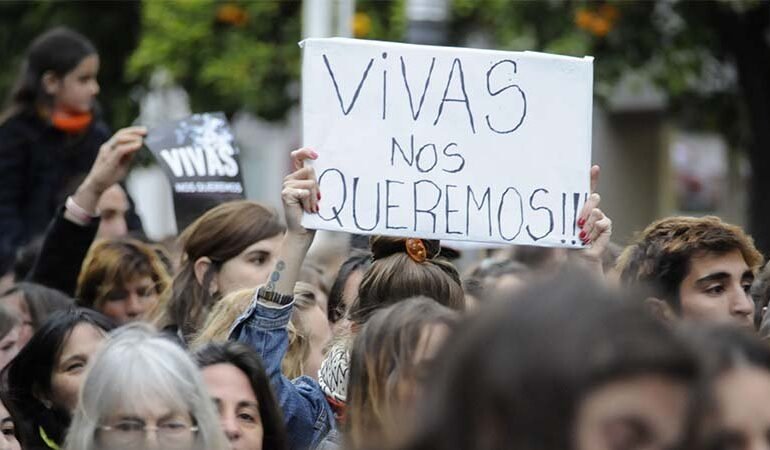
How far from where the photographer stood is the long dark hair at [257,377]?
4.00 meters

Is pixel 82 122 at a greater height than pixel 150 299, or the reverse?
pixel 82 122

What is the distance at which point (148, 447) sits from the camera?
10.6 ft

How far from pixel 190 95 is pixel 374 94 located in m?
10.1

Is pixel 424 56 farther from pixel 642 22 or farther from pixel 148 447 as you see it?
pixel 642 22

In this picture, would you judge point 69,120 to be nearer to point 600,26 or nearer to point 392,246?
point 392,246

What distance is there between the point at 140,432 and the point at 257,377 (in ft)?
2.16

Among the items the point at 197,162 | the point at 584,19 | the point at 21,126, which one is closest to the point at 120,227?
the point at 21,126

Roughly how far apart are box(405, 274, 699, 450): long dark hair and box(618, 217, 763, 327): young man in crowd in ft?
9.42

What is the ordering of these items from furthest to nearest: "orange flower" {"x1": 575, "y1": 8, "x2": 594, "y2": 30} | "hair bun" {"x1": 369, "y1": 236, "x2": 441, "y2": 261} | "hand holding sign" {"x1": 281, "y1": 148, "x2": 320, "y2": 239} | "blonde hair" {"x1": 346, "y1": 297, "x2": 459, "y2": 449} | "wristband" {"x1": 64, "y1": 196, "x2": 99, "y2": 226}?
"orange flower" {"x1": 575, "y1": 8, "x2": 594, "y2": 30}, "wristband" {"x1": 64, "y1": 196, "x2": 99, "y2": 226}, "hair bun" {"x1": 369, "y1": 236, "x2": 441, "y2": 261}, "hand holding sign" {"x1": 281, "y1": 148, "x2": 320, "y2": 239}, "blonde hair" {"x1": 346, "y1": 297, "x2": 459, "y2": 449}

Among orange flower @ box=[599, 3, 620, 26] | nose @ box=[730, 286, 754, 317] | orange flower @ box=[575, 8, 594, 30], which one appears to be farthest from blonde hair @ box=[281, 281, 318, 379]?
orange flower @ box=[599, 3, 620, 26]

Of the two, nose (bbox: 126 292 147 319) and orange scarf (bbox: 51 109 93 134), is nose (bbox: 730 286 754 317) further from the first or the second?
orange scarf (bbox: 51 109 93 134)

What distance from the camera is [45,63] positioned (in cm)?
730

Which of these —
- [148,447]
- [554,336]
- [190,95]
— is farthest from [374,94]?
[190,95]

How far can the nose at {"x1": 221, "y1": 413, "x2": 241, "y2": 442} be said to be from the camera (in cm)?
393
